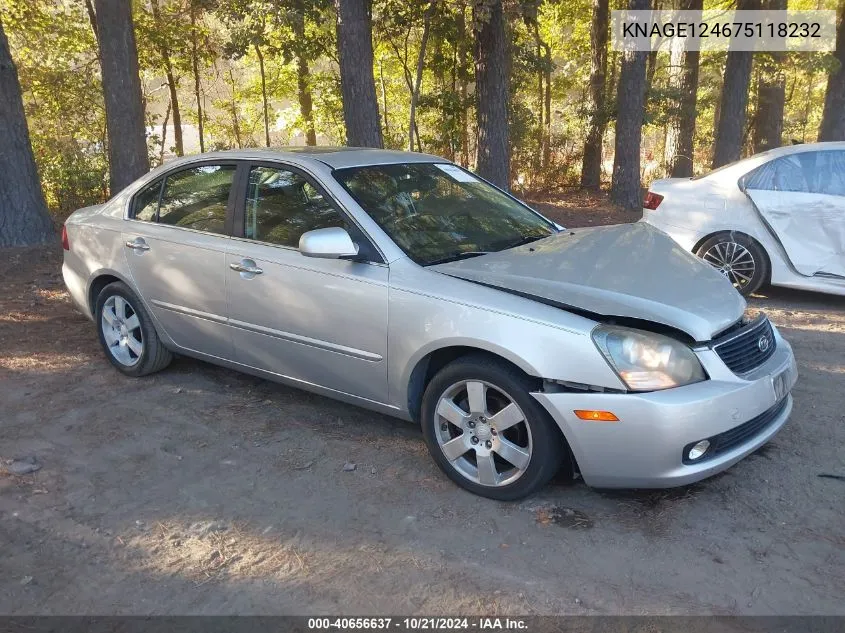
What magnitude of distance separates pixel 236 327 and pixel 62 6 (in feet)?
48.9

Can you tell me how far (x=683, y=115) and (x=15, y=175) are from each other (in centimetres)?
1345

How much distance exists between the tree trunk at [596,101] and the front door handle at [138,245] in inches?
500

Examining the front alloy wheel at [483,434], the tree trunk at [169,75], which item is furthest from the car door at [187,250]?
the tree trunk at [169,75]

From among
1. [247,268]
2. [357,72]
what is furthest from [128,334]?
[357,72]

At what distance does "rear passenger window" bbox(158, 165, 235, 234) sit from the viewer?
454 cm

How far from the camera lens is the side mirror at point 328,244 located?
12.0 feet

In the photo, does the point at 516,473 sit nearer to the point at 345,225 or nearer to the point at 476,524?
the point at 476,524

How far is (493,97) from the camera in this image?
1183 centimetres

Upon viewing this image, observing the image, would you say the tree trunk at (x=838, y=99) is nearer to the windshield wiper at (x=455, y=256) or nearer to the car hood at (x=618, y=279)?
the car hood at (x=618, y=279)

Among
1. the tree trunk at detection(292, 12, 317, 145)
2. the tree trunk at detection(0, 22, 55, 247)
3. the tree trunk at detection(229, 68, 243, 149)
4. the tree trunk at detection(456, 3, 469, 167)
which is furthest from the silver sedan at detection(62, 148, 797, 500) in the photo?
the tree trunk at detection(229, 68, 243, 149)

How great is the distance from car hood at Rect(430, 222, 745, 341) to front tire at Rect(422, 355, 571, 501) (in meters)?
0.45

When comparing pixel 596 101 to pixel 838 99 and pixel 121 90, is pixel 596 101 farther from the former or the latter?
pixel 121 90

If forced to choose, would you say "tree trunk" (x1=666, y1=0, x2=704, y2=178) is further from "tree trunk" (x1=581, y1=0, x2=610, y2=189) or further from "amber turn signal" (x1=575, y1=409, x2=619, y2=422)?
"amber turn signal" (x1=575, y1=409, x2=619, y2=422)

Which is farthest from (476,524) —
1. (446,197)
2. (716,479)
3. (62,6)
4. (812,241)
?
(62,6)
